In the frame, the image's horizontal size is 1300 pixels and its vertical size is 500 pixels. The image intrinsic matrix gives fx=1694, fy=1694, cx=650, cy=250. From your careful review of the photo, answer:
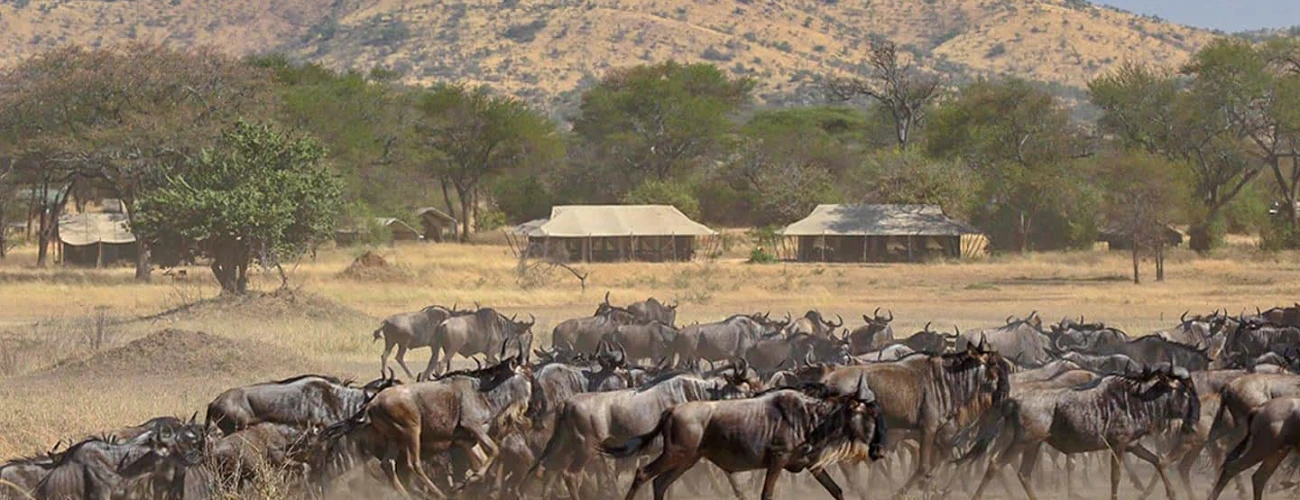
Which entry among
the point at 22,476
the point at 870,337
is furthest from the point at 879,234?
the point at 22,476

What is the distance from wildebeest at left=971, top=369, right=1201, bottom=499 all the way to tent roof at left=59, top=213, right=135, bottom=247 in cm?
4052

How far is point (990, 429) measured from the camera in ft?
37.8

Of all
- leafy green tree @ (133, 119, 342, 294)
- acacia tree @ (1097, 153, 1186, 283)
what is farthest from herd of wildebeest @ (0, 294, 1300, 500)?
acacia tree @ (1097, 153, 1186, 283)

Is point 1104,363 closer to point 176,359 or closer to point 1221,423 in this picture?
point 1221,423

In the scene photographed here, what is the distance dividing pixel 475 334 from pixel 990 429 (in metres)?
9.64

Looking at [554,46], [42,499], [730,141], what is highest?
[554,46]

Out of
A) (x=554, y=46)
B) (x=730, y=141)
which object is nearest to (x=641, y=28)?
(x=554, y=46)

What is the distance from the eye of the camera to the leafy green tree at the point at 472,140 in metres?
70.1

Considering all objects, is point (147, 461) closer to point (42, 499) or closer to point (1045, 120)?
point (42, 499)

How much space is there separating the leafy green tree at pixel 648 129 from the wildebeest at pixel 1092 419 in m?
61.2

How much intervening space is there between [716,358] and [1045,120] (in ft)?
151

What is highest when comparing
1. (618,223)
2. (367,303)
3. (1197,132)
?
(1197,132)

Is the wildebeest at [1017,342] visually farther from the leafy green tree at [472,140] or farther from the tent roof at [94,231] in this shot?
the leafy green tree at [472,140]

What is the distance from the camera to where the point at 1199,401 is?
11.9 m
